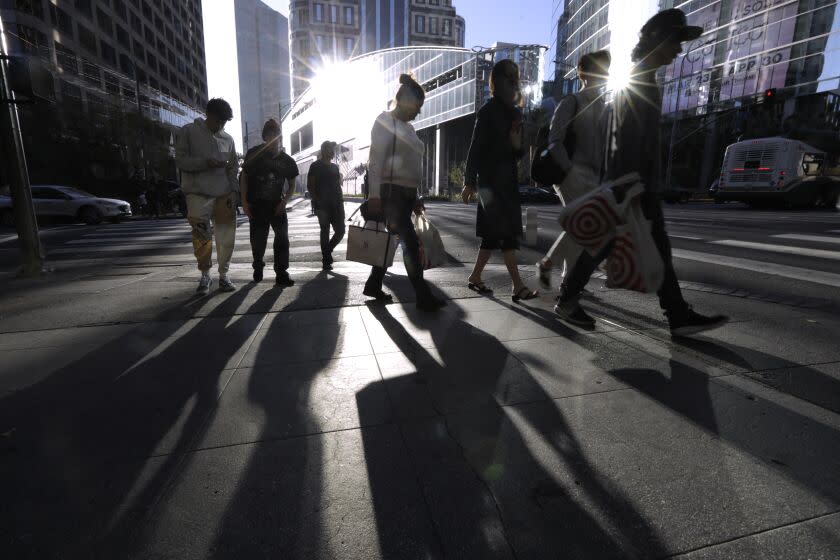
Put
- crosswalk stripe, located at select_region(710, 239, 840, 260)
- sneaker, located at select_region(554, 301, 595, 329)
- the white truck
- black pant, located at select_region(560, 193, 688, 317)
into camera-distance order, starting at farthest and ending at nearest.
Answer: the white truck, crosswalk stripe, located at select_region(710, 239, 840, 260), sneaker, located at select_region(554, 301, 595, 329), black pant, located at select_region(560, 193, 688, 317)

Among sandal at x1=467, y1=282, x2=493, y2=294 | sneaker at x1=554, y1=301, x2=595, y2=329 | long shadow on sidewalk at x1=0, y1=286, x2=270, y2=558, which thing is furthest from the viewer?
sandal at x1=467, y1=282, x2=493, y2=294

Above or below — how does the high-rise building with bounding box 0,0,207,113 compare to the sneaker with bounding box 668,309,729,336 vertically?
above

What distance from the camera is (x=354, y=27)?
113 m

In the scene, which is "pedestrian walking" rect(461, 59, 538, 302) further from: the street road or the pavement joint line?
the pavement joint line

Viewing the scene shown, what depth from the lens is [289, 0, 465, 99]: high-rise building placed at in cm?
10981

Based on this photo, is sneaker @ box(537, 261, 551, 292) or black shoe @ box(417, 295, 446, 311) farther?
black shoe @ box(417, 295, 446, 311)

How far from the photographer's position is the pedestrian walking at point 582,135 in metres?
3.47

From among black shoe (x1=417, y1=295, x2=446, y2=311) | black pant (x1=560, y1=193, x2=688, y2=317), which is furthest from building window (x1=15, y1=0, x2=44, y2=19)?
black pant (x1=560, y1=193, x2=688, y2=317)

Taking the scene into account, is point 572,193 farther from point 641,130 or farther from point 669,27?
point 669,27

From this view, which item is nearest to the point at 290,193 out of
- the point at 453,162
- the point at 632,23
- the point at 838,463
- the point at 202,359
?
Answer: the point at 202,359

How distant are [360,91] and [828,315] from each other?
7533 centimetres

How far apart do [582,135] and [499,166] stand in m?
0.74

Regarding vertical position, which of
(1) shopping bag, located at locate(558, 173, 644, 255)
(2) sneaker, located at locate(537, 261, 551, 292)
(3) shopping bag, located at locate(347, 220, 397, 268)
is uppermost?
(1) shopping bag, located at locate(558, 173, 644, 255)

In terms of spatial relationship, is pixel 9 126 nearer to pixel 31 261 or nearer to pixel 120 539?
pixel 31 261
